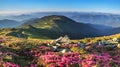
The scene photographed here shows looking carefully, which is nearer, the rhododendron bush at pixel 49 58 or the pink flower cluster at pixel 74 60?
the rhododendron bush at pixel 49 58

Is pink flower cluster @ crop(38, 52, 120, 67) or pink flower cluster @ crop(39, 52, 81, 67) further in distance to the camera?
pink flower cluster @ crop(39, 52, 81, 67)

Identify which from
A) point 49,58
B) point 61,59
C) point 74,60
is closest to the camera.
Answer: point 74,60

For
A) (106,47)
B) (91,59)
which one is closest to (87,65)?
(91,59)

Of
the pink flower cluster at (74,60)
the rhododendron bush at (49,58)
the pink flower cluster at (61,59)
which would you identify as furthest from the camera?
the pink flower cluster at (61,59)

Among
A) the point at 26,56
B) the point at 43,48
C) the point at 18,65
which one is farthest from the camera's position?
the point at 43,48

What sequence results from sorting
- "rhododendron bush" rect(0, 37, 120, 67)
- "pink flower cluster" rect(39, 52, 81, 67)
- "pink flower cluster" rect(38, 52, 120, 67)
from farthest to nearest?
"pink flower cluster" rect(39, 52, 81, 67), "pink flower cluster" rect(38, 52, 120, 67), "rhododendron bush" rect(0, 37, 120, 67)

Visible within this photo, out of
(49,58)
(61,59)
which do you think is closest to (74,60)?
(61,59)

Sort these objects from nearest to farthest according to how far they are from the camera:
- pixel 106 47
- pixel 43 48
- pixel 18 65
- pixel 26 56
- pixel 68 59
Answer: pixel 18 65 < pixel 68 59 < pixel 26 56 < pixel 43 48 < pixel 106 47

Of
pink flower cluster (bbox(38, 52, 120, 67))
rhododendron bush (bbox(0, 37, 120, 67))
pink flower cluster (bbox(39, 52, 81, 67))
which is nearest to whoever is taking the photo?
rhododendron bush (bbox(0, 37, 120, 67))

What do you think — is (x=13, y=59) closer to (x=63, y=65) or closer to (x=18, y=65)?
(x=18, y=65)

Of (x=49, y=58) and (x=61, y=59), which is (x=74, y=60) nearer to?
(x=61, y=59)

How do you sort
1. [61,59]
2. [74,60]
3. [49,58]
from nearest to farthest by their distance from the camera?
1. [74,60]
2. [61,59]
3. [49,58]
